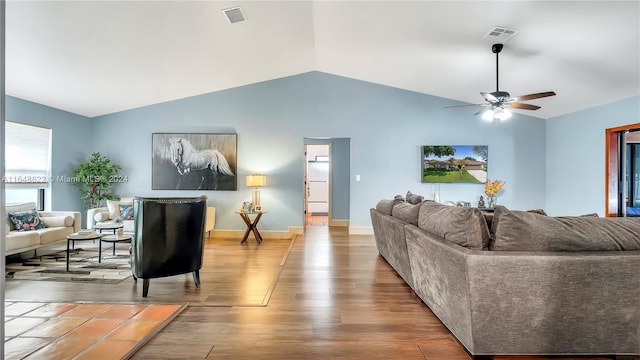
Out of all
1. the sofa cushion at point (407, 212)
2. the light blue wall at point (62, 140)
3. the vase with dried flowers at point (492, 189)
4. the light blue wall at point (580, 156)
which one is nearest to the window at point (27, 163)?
the light blue wall at point (62, 140)

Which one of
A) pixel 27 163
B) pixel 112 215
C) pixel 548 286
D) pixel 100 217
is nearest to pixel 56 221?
pixel 100 217

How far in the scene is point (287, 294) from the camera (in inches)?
117

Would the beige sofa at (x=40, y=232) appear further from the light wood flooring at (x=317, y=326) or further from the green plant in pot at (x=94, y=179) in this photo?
the light wood flooring at (x=317, y=326)

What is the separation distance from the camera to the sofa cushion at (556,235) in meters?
1.82

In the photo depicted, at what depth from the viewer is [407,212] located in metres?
3.17

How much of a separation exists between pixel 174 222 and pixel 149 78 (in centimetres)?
334

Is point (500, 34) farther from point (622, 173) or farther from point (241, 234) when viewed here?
point (241, 234)

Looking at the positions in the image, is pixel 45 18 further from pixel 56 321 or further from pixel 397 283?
pixel 397 283

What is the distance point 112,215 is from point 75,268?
1.87 meters

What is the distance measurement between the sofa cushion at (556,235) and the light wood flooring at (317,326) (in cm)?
76

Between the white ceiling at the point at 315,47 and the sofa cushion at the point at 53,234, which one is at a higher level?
the white ceiling at the point at 315,47

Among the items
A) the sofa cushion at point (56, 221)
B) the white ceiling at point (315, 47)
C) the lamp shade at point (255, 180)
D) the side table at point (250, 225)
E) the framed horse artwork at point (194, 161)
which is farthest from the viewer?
the framed horse artwork at point (194, 161)

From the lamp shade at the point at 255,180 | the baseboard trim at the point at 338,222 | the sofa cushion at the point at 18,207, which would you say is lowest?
the baseboard trim at the point at 338,222

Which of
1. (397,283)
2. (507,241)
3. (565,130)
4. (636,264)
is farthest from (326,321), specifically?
(565,130)
